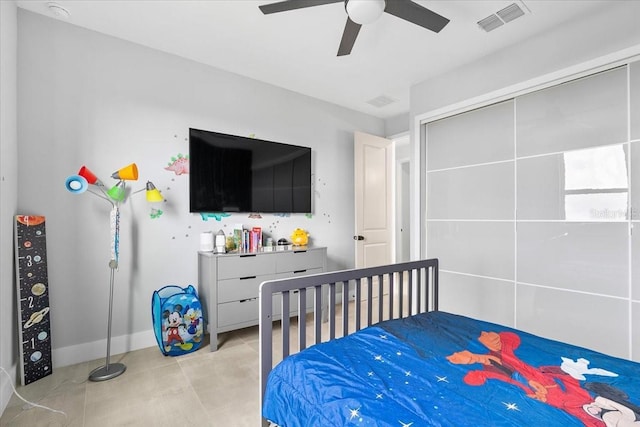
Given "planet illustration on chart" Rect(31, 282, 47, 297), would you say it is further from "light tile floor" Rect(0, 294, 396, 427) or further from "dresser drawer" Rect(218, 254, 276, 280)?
"dresser drawer" Rect(218, 254, 276, 280)

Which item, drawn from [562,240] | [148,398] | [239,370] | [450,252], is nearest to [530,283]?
[562,240]

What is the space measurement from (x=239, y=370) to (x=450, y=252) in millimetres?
2174

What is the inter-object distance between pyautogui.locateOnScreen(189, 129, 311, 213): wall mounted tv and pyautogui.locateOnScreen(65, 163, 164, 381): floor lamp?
0.45 meters

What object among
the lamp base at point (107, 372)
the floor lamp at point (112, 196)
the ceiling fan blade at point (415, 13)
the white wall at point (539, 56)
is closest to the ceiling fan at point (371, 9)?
the ceiling fan blade at point (415, 13)

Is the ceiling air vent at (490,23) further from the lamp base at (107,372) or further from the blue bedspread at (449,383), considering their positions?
the lamp base at (107,372)

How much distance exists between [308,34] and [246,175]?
1420mm

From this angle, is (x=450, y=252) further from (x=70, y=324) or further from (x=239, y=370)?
(x=70, y=324)

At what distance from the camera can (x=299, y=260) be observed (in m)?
3.15

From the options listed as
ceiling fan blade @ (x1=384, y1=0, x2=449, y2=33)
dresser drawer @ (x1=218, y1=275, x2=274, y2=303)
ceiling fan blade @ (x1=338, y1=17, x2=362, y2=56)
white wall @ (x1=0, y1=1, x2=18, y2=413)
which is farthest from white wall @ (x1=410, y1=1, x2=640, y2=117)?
white wall @ (x1=0, y1=1, x2=18, y2=413)

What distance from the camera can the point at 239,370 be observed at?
7.44 feet

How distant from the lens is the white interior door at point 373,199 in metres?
3.94

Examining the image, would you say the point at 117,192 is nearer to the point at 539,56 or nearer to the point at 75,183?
the point at 75,183

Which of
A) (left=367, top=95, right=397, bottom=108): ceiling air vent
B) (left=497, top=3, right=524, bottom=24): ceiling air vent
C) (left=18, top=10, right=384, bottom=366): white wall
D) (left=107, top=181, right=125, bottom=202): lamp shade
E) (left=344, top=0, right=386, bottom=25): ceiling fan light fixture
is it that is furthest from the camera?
(left=367, top=95, right=397, bottom=108): ceiling air vent

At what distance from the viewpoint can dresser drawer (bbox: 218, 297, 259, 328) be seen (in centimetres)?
264
